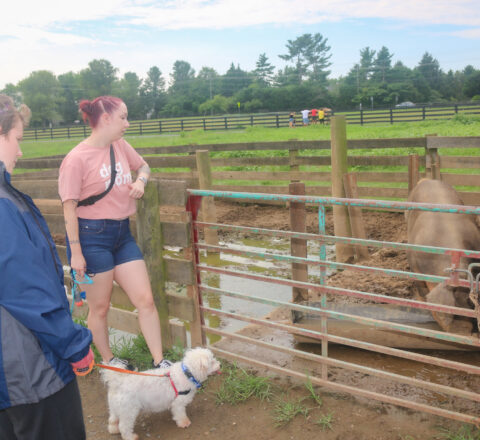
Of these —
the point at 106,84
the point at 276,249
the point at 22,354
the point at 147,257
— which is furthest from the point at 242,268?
the point at 106,84

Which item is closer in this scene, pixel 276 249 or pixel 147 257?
pixel 147 257

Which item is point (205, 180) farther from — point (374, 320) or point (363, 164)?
point (374, 320)

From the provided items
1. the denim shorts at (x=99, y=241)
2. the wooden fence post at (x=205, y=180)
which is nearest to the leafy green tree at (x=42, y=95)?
the wooden fence post at (x=205, y=180)

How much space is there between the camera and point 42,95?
90.6 metres

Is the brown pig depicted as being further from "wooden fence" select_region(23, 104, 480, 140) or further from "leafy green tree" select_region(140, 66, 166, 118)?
"leafy green tree" select_region(140, 66, 166, 118)

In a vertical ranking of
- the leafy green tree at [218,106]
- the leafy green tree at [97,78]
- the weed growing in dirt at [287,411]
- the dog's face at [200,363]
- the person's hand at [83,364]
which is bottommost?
the weed growing in dirt at [287,411]

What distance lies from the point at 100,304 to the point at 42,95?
317ft

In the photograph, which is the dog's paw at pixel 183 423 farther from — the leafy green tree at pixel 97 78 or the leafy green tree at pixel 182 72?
the leafy green tree at pixel 182 72

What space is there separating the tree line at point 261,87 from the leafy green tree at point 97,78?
0.62 feet

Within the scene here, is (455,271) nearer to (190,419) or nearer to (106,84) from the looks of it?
(190,419)

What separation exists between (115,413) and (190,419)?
50 centimetres

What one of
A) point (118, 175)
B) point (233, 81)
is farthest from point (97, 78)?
point (118, 175)

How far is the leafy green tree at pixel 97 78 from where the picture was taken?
97750 millimetres

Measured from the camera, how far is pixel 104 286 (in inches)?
133
